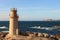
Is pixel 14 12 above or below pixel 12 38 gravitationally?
above

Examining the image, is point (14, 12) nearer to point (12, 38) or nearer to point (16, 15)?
point (16, 15)

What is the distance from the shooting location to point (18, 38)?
20031 millimetres

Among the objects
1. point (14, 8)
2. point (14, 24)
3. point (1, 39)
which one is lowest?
point (1, 39)

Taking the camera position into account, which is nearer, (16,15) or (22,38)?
(22,38)

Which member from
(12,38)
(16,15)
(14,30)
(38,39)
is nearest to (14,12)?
(16,15)

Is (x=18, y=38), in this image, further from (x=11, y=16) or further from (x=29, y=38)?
(x=11, y=16)

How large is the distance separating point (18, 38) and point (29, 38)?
1188mm

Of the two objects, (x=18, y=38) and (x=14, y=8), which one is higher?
(x=14, y=8)

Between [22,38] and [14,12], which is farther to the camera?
[14,12]

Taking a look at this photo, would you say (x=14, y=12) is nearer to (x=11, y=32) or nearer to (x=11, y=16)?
(x=11, y=16)

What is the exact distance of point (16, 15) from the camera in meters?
22.8

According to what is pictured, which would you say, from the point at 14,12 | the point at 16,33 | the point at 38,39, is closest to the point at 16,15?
the point at 14,12

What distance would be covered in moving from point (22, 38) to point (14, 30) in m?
3.34

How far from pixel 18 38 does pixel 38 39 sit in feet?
6.56
